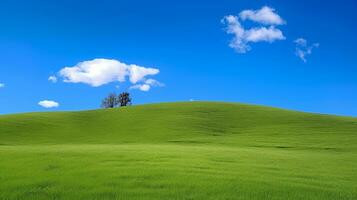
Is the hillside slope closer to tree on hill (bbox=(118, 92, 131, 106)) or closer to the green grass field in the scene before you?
the green grass field

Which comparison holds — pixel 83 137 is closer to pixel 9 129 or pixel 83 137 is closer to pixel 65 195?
pixel 9 129

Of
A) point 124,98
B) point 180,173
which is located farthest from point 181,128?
point 124,98

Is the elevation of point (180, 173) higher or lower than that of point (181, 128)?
lower

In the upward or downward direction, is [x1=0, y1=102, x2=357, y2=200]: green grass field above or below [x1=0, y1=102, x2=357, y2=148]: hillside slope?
below

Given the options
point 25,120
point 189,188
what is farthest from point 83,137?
point 189,188

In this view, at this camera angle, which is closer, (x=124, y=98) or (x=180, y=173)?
(x=180, y=173)

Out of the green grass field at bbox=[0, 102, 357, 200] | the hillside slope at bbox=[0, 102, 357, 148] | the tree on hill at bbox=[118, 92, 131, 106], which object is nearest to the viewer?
the green grass field at bbox=[0, 102, 357, 200]

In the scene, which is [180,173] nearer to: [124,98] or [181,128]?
[181,128]

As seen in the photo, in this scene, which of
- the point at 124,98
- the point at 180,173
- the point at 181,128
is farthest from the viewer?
the point at 124,98

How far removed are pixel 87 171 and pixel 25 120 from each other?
37.8m

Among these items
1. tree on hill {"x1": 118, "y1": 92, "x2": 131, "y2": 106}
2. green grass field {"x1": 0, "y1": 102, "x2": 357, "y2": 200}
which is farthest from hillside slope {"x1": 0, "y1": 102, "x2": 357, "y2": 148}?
tree on hill {"x1": 118, "y1": 92, "x2": 131, "y2": 106}

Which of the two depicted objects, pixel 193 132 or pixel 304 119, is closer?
pixel 193 132

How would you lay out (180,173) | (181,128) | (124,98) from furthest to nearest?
(124,98) < (181,128) < (180,173)

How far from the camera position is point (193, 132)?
43.7m
